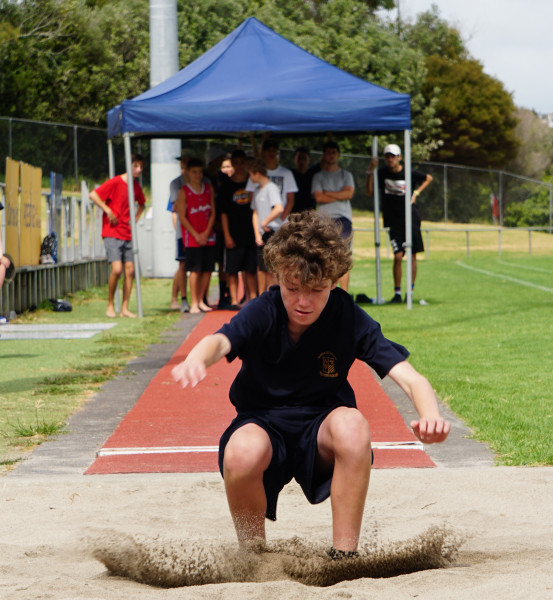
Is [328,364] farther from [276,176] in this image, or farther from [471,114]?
[471,114]

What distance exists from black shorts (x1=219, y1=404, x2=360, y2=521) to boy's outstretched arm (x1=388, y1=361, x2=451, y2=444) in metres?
0.32

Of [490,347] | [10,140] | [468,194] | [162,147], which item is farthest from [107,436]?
[468,194]

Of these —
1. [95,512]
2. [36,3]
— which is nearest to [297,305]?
[95,512]

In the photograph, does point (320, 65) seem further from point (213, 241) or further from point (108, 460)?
point (108, 460)

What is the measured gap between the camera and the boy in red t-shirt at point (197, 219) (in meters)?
13.4

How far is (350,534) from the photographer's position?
355 centimetres

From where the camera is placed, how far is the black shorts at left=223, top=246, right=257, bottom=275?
13.6 meters

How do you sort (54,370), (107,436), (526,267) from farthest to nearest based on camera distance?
(526,267), (54,370), (107,436)

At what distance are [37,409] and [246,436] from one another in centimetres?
365

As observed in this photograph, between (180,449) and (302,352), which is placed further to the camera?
(180,449)

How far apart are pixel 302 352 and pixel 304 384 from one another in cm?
13

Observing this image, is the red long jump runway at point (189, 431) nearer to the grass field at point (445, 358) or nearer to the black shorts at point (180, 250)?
the grass field at point (445, 358)

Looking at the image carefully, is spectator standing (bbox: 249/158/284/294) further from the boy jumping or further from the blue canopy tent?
the boy jumping

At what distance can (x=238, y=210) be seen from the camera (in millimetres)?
13539
